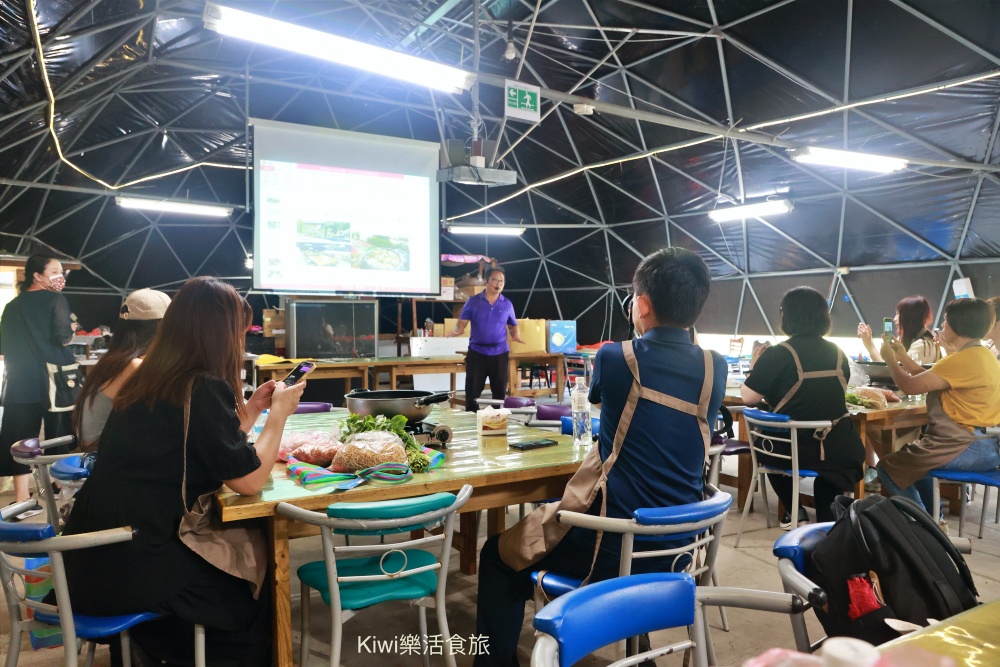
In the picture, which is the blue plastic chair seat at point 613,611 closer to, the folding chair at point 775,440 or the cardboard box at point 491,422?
the cardboard box at point 491,422

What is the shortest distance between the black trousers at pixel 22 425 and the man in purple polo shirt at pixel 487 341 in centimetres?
344

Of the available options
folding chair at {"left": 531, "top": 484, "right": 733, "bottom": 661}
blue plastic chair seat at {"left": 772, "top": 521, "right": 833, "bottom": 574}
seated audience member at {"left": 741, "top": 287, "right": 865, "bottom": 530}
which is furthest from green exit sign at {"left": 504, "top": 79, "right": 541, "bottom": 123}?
blue plastic chair seat at {"left": 772, "top": 521, "right": 833, "bottom": 574}

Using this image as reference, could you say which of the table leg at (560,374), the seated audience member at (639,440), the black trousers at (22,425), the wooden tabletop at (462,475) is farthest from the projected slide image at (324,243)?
the seated audience member at (639,440)

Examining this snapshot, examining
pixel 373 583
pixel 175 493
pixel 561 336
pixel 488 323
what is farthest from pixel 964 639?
pixel 561 336

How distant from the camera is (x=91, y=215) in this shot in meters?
12.8

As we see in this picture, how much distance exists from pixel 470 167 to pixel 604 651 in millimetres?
5948

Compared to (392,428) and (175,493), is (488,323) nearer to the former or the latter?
(392,428)

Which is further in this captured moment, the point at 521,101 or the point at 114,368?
the point at 521,101

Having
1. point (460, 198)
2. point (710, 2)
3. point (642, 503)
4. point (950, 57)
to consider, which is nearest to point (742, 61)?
point (710, 2)

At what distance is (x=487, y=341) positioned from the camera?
626cm

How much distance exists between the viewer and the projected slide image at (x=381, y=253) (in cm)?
712

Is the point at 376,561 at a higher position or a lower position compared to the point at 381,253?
lower

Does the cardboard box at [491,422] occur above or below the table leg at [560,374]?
above

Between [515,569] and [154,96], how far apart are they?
10.1 m
